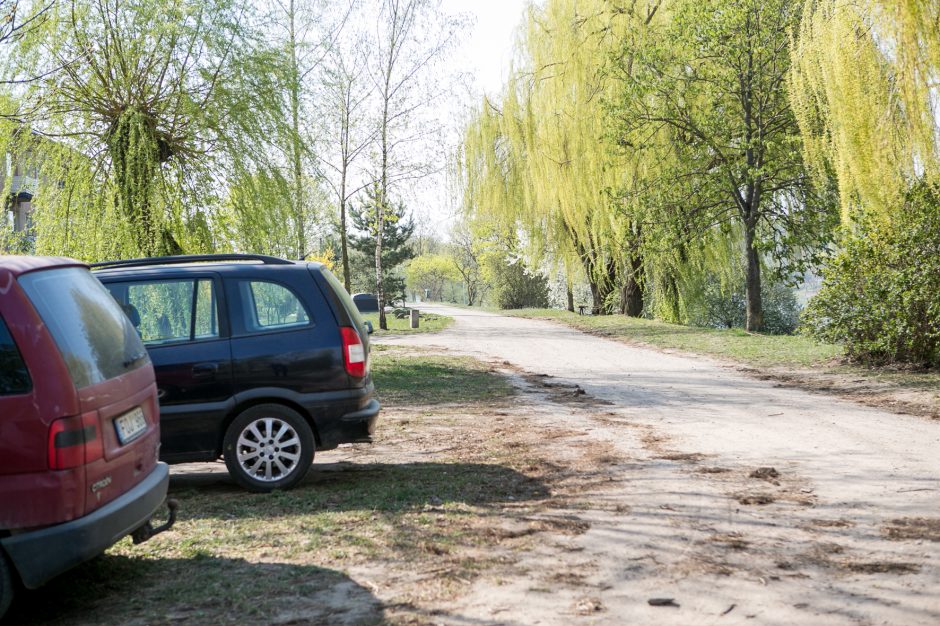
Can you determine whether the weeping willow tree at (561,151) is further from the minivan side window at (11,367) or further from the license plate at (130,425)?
the minivan side window at (11,367)

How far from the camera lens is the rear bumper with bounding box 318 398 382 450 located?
6848 millimetres

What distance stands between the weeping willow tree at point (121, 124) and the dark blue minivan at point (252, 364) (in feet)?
20.8

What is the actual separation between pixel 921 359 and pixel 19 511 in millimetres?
13017

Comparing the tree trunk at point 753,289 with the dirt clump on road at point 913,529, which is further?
the tree trunk at point 753,289

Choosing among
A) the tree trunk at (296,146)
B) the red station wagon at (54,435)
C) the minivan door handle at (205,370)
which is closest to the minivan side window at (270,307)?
the minivan door handle at (205,370)

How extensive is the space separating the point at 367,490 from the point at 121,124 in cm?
839

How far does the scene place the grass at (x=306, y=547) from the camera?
168 inches

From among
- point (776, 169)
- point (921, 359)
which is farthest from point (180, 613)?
point (776, 169)

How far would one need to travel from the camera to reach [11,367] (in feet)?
13.2

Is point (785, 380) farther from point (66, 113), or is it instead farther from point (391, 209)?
point (391, 209)

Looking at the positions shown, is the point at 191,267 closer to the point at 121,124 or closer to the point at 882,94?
the point at 121,124

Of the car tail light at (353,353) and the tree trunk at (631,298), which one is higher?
the tree trunk at (631,298)

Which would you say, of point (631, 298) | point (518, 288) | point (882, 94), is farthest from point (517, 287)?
point (882, 94)

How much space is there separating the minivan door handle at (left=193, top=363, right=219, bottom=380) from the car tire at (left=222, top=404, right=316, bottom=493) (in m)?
0.39
